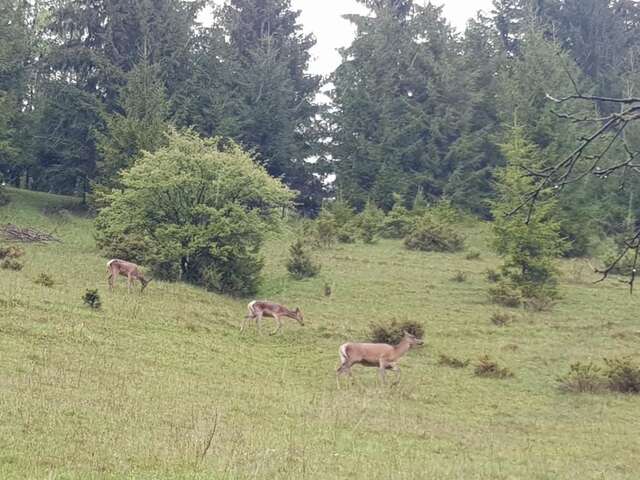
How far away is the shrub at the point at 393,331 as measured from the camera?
62.4 ft

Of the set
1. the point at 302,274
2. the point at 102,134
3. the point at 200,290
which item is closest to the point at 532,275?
the point at 302,274

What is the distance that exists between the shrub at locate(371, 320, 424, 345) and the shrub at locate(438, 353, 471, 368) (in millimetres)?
1597

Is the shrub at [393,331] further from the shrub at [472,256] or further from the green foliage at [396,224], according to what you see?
the green foliage at [396,224]

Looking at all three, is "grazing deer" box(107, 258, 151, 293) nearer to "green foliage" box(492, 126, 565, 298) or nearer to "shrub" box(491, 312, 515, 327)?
"shrub" box(491, 312, 515, 327)

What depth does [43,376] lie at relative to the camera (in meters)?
11.5

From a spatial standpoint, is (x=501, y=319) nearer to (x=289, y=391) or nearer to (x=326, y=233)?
(x=289, y=391)

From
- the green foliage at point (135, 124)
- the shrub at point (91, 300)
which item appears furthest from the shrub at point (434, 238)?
the shrub at point (91, 300)

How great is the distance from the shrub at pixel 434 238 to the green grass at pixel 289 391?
9.81m

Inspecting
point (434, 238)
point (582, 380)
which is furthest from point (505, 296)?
point (434, 238)

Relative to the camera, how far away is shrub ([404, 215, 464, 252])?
120 ft

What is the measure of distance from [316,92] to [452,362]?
1730 inches

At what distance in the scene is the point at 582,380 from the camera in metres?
15.7

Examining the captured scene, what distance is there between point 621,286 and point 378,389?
19.4m

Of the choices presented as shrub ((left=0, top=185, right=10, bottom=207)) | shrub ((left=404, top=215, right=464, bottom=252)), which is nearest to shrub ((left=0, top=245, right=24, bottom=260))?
shrub ((left=0, top=185, right=10, bottom=207))
